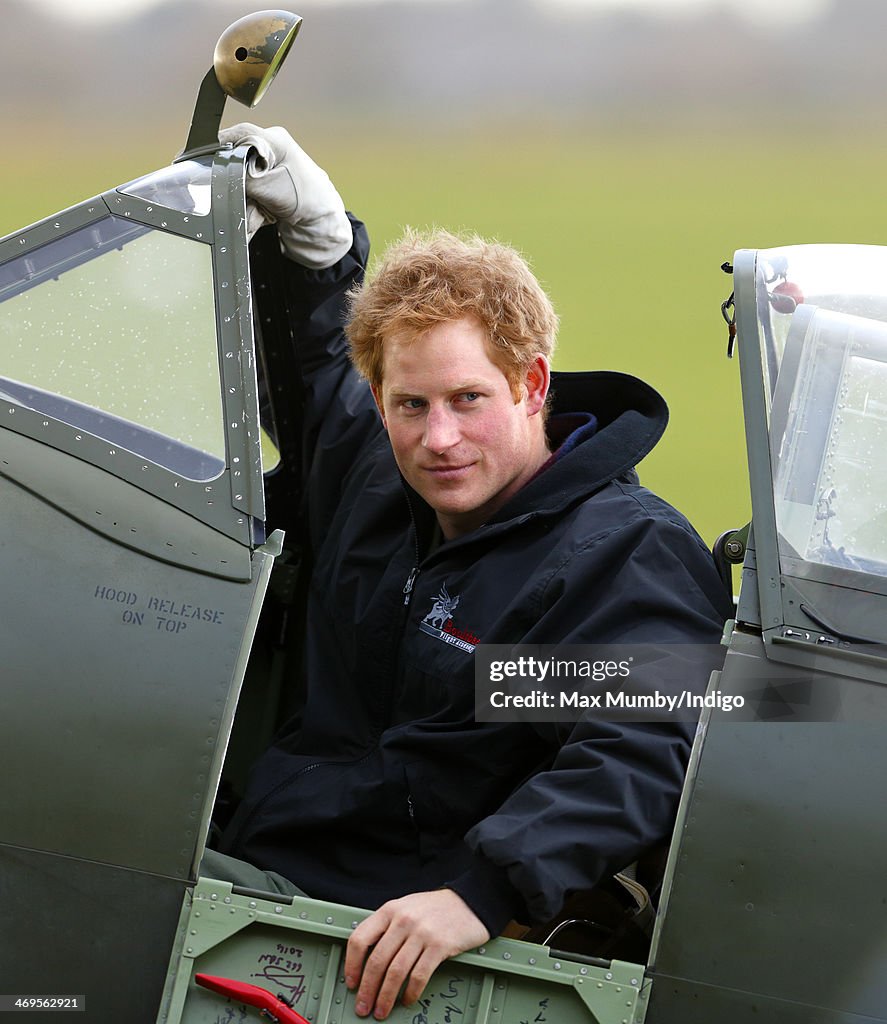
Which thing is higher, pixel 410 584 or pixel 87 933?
pixel 410 584

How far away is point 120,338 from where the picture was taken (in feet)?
6.00

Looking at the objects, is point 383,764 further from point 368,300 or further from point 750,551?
point 368,300

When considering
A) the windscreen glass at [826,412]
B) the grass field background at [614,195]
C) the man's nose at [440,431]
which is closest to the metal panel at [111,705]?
the man's nose at [440,431]

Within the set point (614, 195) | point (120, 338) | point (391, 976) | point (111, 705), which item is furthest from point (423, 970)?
point (614, 195)

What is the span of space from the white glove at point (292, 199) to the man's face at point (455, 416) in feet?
1.37

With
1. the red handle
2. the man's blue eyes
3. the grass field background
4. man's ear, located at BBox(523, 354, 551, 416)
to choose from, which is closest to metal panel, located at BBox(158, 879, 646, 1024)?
the red handle

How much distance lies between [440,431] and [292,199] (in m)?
0.64

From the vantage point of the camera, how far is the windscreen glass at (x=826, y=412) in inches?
63.2

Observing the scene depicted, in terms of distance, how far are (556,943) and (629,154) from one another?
766 cm

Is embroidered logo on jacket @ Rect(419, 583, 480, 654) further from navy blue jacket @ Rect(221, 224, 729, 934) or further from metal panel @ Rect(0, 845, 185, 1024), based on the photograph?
metal panel @ Rect(0, 845, 185, 1024)

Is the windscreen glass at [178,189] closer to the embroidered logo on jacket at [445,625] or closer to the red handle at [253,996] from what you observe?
the embroidered logo on jacket at [445,625]

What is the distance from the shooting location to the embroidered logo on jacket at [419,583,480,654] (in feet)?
6.04

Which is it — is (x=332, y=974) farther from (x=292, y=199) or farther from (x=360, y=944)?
(x=292, y=199)

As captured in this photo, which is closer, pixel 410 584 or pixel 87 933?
pixel 87 933
